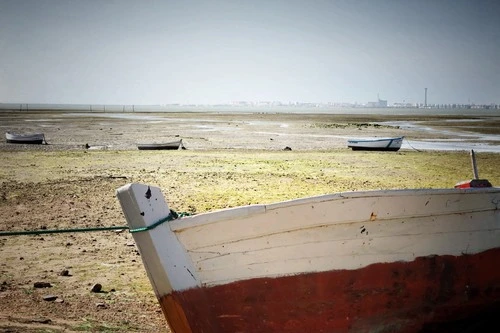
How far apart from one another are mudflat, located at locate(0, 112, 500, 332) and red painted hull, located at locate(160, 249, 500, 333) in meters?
1.49

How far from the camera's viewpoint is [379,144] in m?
23.0

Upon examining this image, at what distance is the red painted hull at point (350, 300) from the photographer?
→ 3334 mm

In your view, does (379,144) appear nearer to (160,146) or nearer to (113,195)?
(160,146)

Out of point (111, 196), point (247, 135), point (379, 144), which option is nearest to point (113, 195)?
point (111, 196)

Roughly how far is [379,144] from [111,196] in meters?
16.5

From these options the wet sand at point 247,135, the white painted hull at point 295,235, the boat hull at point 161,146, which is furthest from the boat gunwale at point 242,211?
the wet sand at point 247,135

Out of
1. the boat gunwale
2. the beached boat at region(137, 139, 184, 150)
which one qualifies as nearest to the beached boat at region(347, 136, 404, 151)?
the beached boat at region(137, 139, 184, 150)

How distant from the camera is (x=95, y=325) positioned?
14.6 feet

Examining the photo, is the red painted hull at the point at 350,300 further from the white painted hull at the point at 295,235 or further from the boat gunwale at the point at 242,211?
the boat gunwale at the point at 242,211

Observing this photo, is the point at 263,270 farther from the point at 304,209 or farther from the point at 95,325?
the point at 95,325

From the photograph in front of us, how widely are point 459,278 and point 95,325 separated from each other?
376cm

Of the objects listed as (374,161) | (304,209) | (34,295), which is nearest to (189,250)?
(304,209)

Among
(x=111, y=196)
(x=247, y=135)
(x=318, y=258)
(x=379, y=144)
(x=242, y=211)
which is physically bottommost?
(x=111, y=196)

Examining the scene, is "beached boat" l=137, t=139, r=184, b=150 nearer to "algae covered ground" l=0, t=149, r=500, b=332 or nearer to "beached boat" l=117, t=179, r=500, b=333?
"algae covered ground" l=0, t=149, r=500, b=332
